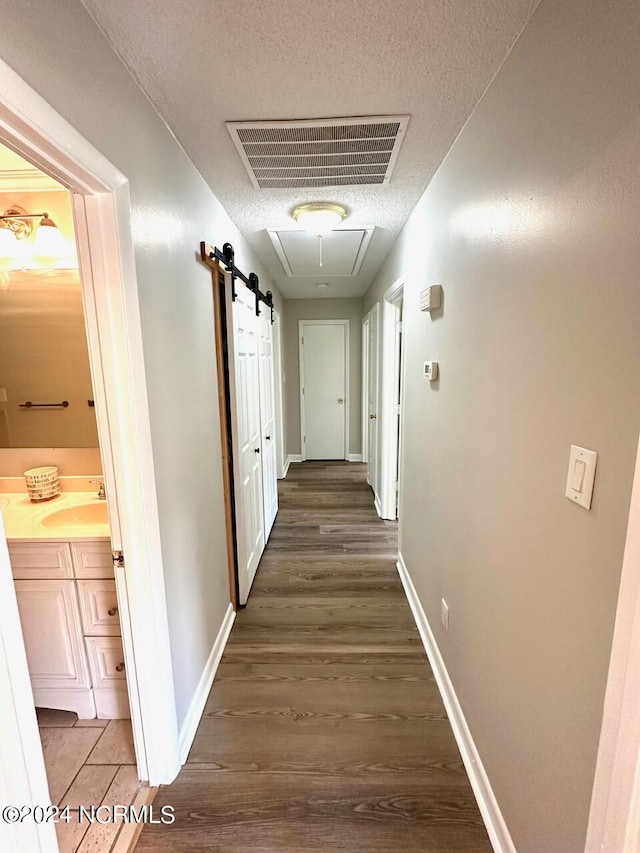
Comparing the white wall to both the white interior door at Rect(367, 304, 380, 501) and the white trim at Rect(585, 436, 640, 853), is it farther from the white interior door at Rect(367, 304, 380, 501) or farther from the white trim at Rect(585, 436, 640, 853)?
the white interior door at Rect(367, 304, 380, 501)

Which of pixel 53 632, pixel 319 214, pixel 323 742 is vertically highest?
pixel 319 214

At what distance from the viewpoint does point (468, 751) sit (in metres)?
1.42

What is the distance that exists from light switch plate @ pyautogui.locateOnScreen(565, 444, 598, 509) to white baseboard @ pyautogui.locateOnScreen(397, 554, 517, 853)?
111cm

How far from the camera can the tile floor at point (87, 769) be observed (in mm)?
1228

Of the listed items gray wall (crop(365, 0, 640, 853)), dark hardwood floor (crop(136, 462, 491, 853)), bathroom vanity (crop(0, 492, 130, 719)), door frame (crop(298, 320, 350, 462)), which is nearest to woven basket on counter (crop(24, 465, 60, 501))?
bathroom vanity (crop(0, 492, 130, 719))

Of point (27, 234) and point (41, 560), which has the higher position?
point (27, 234)

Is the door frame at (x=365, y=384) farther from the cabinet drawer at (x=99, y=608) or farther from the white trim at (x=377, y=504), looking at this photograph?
the cabinet drawer at (x=99, y=608)

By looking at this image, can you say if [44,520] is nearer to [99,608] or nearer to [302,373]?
[99,608]

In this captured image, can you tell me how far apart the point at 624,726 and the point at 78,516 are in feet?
6.52

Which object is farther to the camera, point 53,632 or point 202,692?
point 202,692

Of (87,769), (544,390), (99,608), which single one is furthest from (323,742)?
(544,390)

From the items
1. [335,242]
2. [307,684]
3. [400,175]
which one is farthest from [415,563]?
[335,242]

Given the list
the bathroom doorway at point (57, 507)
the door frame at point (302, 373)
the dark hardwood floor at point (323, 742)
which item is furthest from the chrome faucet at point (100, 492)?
the door frame at point (302, 373)

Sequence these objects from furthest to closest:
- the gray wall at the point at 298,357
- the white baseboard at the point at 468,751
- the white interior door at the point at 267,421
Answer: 1. the gray wall at the point at 298,357
2. the white interior door at the point at 267,421
3. the white baseboard at the point at 468,751
